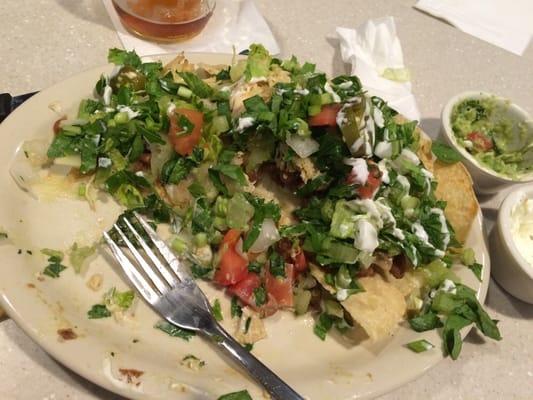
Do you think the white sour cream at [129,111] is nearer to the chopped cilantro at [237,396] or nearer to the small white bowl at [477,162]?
the chopped cilantro at [237,396]

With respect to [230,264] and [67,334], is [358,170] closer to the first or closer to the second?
[230,264]

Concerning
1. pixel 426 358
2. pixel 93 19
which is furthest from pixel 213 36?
pixel 426 358

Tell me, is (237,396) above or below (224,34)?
below

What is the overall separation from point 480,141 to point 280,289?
0.78 meters

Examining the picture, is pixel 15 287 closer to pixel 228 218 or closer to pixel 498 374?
pixel 228 218

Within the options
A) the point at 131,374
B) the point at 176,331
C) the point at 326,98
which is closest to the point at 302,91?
the point at 326,98

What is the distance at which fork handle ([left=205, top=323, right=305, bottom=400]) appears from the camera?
102 centimetres

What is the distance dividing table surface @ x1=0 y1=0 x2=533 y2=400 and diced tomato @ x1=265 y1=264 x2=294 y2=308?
1.06 ft

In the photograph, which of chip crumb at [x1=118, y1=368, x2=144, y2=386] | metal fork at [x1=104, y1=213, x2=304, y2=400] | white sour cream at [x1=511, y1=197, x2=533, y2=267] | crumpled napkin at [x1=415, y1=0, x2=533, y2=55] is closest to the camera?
chip crumb at [x1=118, y1=368, x2=144, y2=386]

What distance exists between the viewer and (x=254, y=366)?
1054 millimetres

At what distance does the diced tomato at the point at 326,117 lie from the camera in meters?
1.19

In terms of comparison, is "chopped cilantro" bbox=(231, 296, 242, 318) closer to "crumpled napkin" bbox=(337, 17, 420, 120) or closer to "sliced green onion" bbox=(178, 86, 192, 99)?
"sliced green onion" bbox=(178, 86, 192, 99)

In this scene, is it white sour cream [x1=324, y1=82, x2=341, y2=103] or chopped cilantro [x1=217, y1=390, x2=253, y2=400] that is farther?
white sour cream [x1=324, y1=82, x2=341, y2=103]

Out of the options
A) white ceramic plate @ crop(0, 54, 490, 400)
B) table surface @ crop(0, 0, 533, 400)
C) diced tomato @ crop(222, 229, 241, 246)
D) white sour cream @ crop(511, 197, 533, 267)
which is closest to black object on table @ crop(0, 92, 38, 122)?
white ceramic plate @ crop(0, 54, 490, 400)
